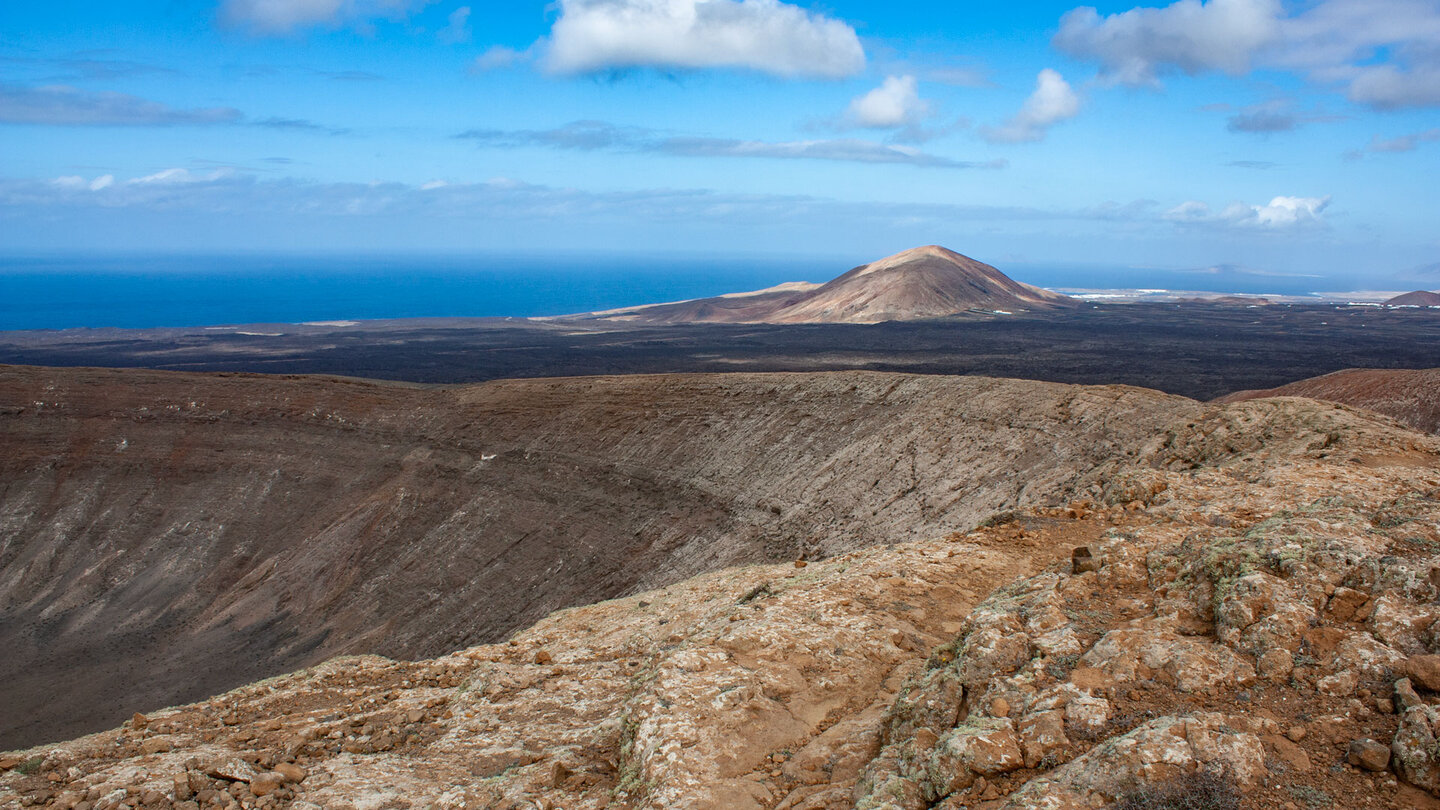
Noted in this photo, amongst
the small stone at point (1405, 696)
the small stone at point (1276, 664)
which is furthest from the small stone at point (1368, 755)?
the small stone at point (1276, 664)

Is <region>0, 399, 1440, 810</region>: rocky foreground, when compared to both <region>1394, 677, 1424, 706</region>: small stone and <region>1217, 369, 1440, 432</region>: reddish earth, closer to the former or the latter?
<region>1394, 677, 1424, 706</region>: small stone

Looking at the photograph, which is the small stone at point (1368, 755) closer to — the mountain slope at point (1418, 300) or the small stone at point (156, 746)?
the small stone at point (156, 746)

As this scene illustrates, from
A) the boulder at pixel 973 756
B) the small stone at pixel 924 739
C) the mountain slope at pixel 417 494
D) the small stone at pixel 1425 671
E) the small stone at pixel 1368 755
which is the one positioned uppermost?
the small stone at pixel 1425 671

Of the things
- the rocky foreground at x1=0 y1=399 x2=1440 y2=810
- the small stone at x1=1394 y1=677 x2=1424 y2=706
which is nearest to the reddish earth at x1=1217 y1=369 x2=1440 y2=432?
the rocky foreground at x1=0 y1=399 x2=1440 y2=810

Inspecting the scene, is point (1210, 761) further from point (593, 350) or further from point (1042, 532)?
point (593, 350)

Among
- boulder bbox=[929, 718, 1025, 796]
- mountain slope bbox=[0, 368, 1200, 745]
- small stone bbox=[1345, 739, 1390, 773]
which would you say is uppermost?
small stone bbox=[1345, 739, 1390, 773]

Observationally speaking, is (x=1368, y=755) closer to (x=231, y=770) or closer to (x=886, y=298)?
(x=231, y=770)

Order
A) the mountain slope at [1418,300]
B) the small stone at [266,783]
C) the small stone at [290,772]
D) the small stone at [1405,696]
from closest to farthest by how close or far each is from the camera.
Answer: the small stone at [1405,696] → the small stone at [266,783] → the small stone at [290,772] → the mountain slope at [1418,300]
